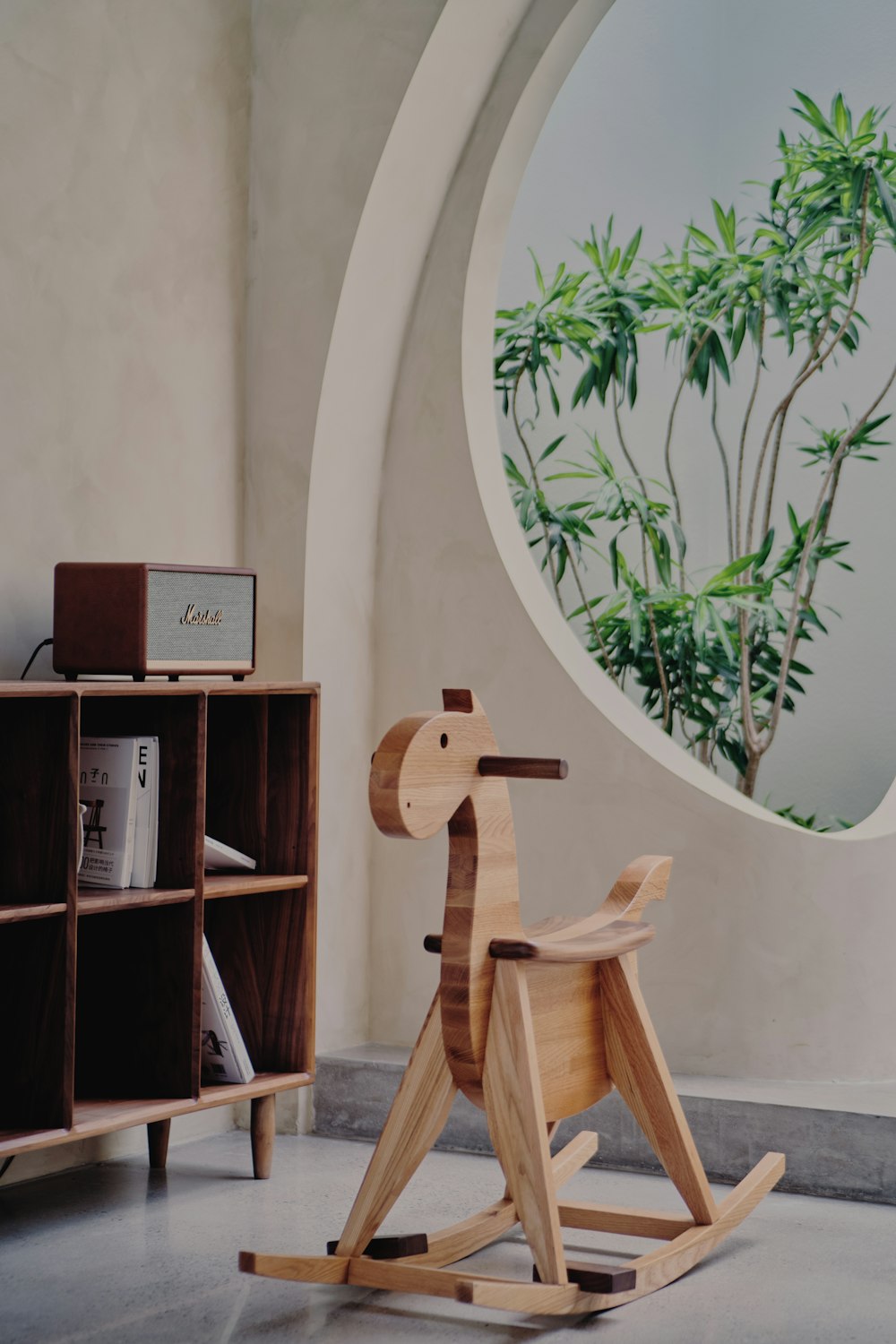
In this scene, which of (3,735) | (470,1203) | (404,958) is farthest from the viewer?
(404,958)

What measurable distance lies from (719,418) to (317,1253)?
3691mm

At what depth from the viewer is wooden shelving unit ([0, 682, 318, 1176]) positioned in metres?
2.44

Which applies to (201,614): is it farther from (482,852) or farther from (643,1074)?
(643,1074)

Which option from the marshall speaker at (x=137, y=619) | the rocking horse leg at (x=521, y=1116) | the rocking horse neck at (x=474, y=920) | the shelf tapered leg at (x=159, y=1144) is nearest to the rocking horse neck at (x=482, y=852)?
the rocking horse neck at (x=474, y=920)

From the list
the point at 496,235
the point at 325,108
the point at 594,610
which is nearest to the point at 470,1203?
the point at 496,235

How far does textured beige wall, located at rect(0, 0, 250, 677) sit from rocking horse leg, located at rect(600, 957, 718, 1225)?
1297mm

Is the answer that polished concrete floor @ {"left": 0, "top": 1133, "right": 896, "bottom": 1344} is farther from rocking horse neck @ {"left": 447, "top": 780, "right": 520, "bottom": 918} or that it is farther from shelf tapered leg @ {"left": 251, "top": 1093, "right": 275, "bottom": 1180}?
rocking horse neck @ {"left": 447, "top": 780, "right": 520, "bottom": 918}

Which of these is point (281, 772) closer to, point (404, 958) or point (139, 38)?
point (404, 958)

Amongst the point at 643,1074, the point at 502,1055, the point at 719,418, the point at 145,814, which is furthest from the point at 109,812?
the point at 719,418

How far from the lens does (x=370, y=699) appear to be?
3.56 meters

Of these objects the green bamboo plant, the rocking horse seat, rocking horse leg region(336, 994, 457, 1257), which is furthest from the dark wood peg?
the green bamboo plant

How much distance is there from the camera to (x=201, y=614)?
8.98ft

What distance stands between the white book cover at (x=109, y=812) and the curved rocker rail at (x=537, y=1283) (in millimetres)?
768

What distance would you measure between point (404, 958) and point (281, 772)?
74 centimetres
